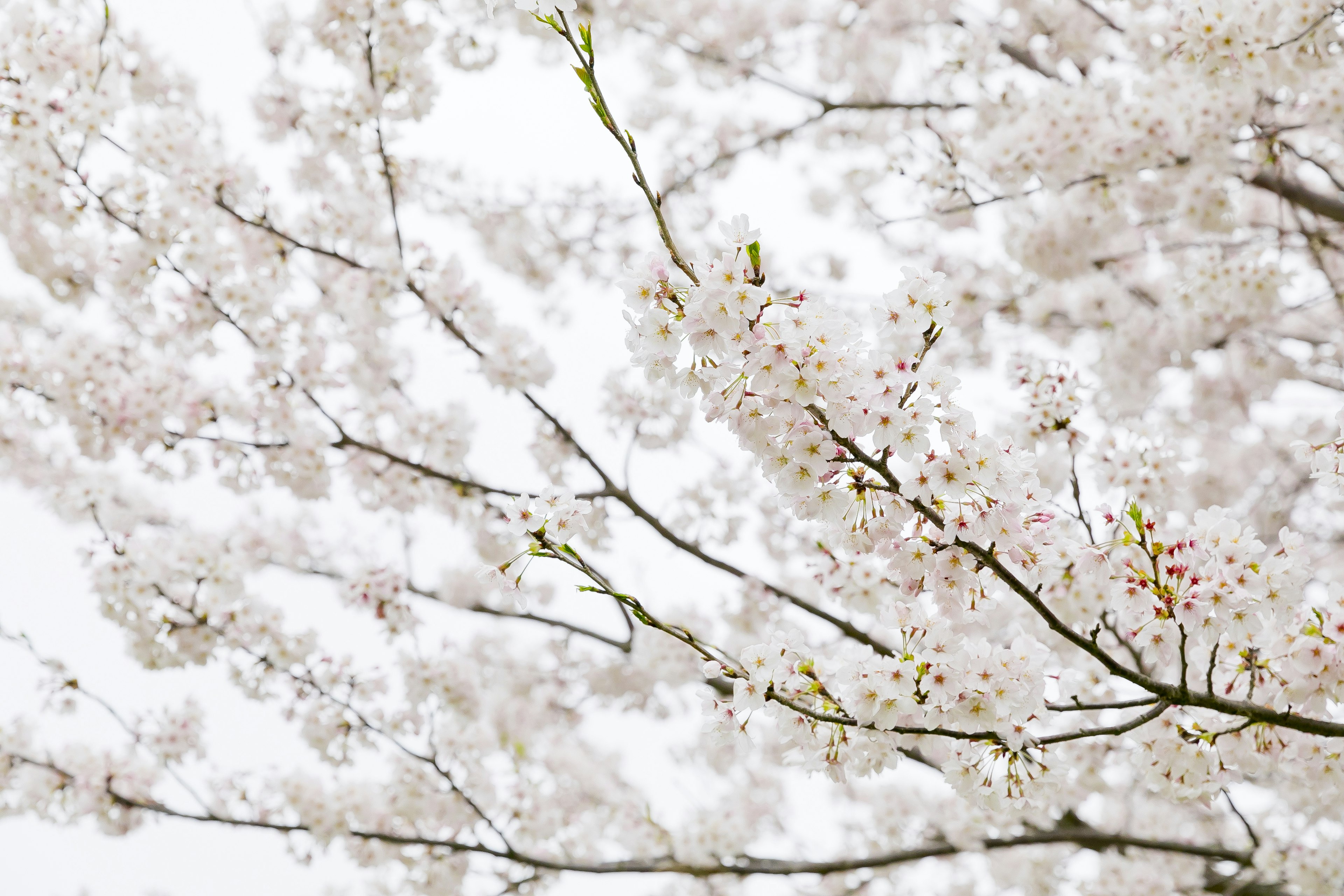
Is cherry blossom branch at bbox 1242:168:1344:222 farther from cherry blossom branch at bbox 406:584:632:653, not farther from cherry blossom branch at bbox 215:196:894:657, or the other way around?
cherry blossom branch at bbox 406:584:632:653

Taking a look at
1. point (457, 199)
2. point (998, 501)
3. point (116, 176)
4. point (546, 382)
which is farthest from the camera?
point (457, 199)

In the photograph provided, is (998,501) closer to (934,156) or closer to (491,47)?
(934,156)

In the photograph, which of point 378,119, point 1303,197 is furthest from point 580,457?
point 1303,197

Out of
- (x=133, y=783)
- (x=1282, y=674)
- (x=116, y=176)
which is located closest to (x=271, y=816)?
(x=133, y=783)

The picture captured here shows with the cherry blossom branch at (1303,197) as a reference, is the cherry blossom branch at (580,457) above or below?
below

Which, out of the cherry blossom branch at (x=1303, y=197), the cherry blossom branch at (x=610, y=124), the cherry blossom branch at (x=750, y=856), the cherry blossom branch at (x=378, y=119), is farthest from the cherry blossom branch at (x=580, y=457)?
the cherry blossom branch at (x=1303, y=197)

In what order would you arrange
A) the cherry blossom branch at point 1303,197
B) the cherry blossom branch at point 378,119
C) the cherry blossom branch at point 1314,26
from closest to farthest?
the cherry blossom branch at point 1314,26
the cherry blossom branch at point 378,119
the cherry blossom branch at point 1303,197

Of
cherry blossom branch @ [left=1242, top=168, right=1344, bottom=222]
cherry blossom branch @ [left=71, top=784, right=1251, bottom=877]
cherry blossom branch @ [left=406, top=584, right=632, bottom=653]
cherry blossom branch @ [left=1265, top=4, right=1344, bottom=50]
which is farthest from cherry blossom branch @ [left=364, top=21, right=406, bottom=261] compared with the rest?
cherry blossom branch @ [left=1242, top=168, right=1344, bottom=222]

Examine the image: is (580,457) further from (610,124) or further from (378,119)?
(610,124)

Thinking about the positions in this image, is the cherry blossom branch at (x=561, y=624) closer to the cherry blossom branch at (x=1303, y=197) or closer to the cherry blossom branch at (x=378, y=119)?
the cherry blossom branch at (x=378, y=119)

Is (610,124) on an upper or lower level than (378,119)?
lower

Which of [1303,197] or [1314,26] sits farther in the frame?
[1303,197]

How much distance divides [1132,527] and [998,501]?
3.85 ft

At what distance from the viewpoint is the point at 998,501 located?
6.00 feet
